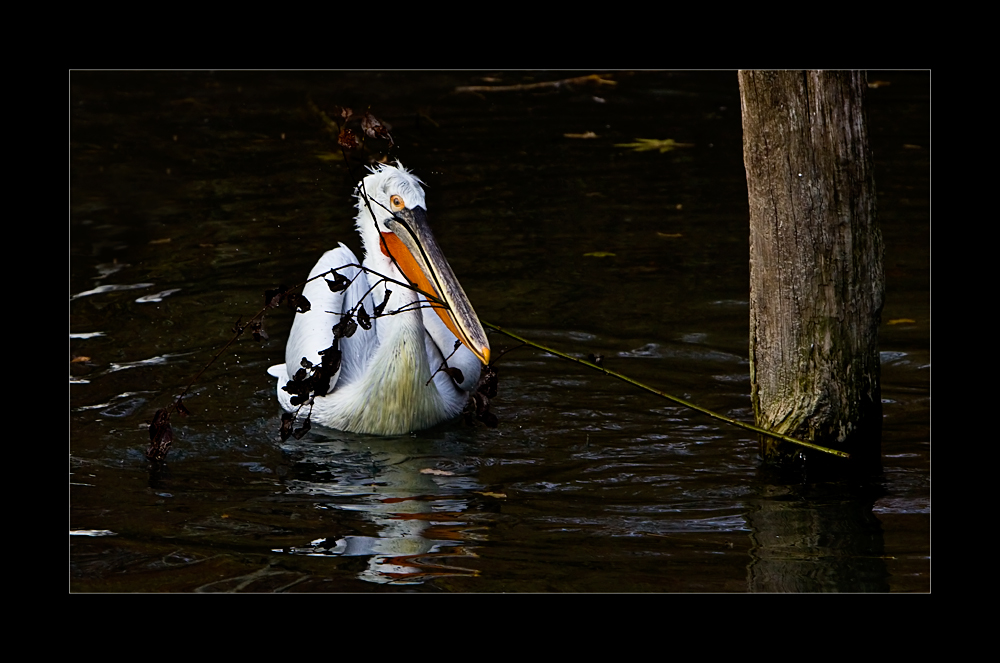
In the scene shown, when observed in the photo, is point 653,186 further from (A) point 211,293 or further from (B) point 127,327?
(B) point 127,327

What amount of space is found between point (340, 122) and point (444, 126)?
237 inches

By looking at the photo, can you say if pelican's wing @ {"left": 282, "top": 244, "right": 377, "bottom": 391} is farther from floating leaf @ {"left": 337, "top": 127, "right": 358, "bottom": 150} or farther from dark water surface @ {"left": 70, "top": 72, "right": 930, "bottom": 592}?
floating leaf @ {"left": 337, "top": 127, "right": 358, "bottom": 150}

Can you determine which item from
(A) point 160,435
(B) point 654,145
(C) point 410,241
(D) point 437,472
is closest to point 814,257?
(D) point 437,472

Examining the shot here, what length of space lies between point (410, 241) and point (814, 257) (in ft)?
5.98

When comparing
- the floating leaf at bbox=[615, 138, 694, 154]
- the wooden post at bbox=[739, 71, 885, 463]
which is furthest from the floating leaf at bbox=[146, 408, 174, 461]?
the floating leaf at bbox=[615, 138, 694, 154]

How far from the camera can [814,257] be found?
167 inches

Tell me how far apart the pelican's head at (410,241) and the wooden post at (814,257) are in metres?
1.24

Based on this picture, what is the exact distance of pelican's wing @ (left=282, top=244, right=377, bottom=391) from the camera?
5371 millimetres

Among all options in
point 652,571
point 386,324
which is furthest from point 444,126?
point 652,571

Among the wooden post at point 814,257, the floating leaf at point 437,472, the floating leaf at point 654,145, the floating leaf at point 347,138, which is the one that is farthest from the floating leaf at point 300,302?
the floating leaf at point 654,145

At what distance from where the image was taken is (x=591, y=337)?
6234 millimetres

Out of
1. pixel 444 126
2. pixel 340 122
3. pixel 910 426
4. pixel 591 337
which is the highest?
pixel 444 126

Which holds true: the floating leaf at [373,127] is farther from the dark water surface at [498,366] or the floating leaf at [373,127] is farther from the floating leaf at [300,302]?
the dark water surface at [498,366]

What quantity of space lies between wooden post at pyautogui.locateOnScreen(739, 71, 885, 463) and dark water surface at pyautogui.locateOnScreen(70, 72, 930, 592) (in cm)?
35
